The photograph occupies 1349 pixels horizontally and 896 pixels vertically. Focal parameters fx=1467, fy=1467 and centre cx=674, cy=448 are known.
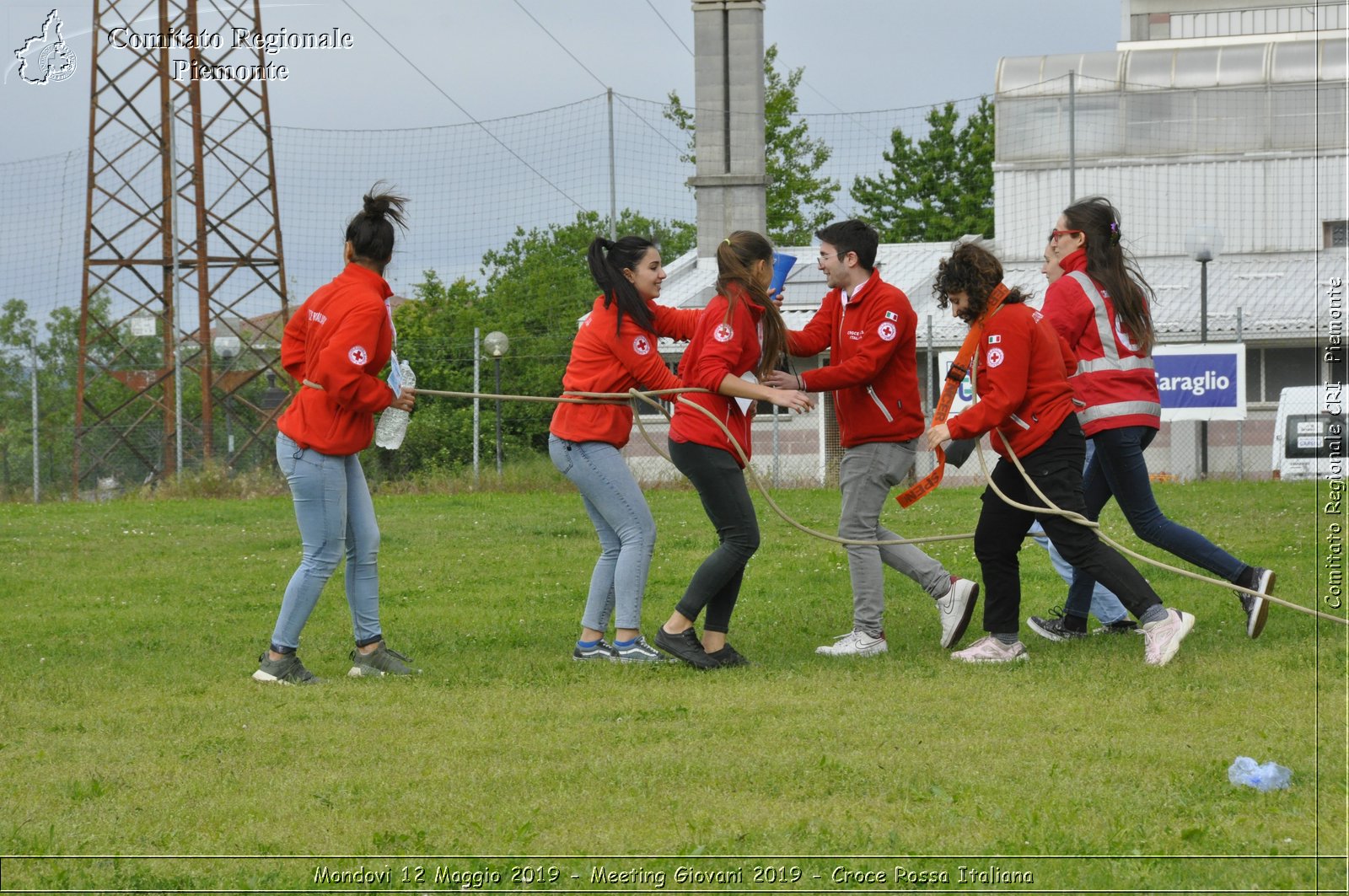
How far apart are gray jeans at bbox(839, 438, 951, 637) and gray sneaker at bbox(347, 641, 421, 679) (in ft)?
6.58

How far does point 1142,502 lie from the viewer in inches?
257

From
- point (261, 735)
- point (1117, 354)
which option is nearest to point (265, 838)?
point (261, 735)

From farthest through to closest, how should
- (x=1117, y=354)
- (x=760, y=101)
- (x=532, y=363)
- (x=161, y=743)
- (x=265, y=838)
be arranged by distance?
(x=532, y=363)
(x=760, y=101)
(x=1117, y=354)
(x=161, y=743)
(x=265, y=838)

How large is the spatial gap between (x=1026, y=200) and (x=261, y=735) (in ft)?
80.3

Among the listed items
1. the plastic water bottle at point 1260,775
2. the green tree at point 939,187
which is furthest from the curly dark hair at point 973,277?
the green tree at point 939,187

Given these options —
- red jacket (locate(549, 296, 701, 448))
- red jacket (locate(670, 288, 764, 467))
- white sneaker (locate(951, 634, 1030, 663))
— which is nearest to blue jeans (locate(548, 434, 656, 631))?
red jacket (locate(549, 296, 701, 448))

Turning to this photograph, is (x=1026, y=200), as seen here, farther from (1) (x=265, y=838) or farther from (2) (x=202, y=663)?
(1) (x=265, y=838)

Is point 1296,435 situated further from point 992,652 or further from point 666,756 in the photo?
point 666,756

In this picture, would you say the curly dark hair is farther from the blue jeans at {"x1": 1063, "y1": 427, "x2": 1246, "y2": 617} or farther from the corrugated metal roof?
the corrugated metal roof

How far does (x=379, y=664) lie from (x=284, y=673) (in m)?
0.41

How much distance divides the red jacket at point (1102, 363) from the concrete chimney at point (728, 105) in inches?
246

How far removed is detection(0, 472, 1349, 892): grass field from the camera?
358cm

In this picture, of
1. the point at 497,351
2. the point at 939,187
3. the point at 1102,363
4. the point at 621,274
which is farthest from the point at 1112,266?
the point at 939,187

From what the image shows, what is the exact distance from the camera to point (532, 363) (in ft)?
77.3
